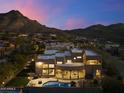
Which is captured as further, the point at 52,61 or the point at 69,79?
the point at 52,61

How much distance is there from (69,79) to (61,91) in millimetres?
8621

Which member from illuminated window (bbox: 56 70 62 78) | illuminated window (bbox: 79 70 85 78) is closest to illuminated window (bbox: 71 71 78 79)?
illuminated window (bbox: 79 70 85 78)

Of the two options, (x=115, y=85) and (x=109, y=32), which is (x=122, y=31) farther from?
(x=115, y=85)

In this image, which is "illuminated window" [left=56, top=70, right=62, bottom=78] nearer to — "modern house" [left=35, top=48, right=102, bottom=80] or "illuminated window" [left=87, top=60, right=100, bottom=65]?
"modern house" [left=35, top=48, right=102, bottom=80]

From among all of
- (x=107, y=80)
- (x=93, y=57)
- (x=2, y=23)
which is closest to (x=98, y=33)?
(x=2, y=23)

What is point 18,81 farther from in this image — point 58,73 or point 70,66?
point 70,66

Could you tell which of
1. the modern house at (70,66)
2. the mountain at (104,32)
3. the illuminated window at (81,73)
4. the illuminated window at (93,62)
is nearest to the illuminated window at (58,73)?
the modern house at (70,66)

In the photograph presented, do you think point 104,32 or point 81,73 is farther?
point 104,32

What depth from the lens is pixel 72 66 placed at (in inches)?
984

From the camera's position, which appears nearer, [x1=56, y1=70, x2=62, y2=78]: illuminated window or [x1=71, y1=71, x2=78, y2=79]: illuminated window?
[x1=71, y1=71, x2=78, y2=79]: illuminated window

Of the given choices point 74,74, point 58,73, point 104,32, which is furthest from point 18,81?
point 104,32

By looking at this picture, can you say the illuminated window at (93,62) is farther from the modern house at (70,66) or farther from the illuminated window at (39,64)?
the illuminated window at (39,64)

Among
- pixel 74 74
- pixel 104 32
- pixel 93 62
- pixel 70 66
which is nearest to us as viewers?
pixel 74 74

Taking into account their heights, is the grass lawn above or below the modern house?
below
